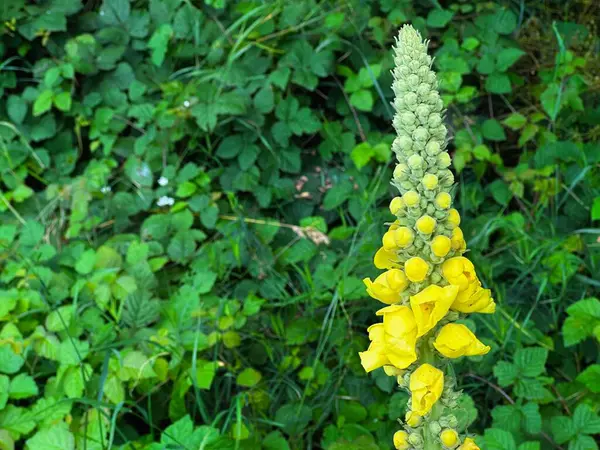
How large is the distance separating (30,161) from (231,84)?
4.16ft

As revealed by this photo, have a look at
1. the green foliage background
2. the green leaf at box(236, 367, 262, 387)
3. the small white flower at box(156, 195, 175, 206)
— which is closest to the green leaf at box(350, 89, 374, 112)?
the green foliage background

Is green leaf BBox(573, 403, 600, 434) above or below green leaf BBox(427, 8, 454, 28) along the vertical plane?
below

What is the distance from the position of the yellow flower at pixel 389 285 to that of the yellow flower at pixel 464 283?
7cm

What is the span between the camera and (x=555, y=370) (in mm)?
2594

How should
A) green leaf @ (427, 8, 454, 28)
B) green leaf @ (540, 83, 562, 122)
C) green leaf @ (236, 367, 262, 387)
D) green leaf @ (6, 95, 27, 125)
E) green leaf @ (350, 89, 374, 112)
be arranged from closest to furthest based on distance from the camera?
green leaf @ (236, 367, 262, 387), green leaf @ (540, 83, 562, 122), green leaf @ (350, 89, 374, 112), green leaf @ (427, 8, 454, 28), green leaf @ (6, 95, 27, 125)

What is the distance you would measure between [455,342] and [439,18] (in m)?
2.65

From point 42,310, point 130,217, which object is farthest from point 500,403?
point 130,217

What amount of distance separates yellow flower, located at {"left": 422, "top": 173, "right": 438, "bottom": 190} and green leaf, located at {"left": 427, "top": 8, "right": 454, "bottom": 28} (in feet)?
8.30

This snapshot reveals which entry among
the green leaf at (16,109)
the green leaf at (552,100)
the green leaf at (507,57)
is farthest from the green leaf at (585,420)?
the green leaf at (16,109)

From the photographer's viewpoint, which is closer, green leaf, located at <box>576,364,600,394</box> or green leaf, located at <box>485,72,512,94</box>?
green leaf, located at <box>576,364,600,394</box>

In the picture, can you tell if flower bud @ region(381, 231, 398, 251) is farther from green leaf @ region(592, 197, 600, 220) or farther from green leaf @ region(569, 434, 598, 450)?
green leaf @ region(592, 197, 600, 220)

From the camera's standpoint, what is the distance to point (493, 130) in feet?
10.8

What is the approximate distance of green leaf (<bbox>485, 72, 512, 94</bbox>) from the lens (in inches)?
130

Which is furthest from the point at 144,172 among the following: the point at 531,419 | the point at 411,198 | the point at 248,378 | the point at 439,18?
the point at 411,198
